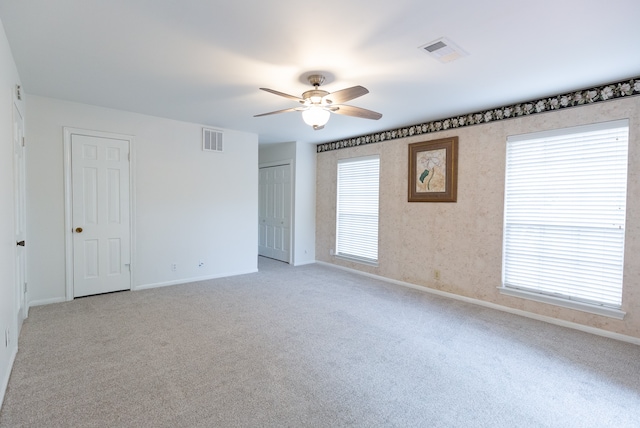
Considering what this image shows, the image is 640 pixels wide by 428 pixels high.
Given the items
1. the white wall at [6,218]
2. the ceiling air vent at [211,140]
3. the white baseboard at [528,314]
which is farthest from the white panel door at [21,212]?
the white baseboard at [528,314]

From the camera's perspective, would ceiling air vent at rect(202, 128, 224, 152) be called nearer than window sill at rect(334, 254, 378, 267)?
Yes

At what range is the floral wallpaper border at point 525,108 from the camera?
9.96ft

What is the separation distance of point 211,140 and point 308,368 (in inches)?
153

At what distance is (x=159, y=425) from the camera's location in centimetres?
182

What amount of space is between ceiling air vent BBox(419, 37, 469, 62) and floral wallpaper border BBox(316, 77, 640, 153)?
5.42 ft

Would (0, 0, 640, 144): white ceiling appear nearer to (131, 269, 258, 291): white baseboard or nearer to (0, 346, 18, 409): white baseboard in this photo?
(0, 346, 18, 409): white baseboard

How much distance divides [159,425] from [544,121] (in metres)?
4.41

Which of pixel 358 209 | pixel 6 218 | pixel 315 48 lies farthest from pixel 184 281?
pixel 315 48

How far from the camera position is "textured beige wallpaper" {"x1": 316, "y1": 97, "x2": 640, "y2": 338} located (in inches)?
118

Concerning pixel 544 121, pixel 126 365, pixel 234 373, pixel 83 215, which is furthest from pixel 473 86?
pixel 83 215

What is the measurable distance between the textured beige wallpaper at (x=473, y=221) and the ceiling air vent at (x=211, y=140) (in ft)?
7.25

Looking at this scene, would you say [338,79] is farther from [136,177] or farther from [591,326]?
[591,326]

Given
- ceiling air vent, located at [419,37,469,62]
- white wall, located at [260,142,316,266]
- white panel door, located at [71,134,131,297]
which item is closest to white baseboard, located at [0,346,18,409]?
white panel door, located at [71,134,131,297]

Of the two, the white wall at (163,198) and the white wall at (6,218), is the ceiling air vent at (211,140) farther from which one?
the white wall at (6,218)
